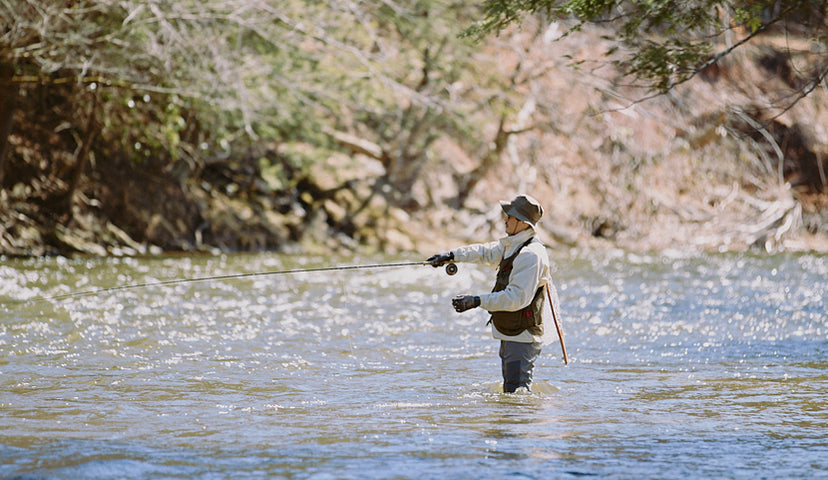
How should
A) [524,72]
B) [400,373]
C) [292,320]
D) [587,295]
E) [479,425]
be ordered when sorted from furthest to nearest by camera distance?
[524,72], [587,295], [292,320], [400,373], [479,425]

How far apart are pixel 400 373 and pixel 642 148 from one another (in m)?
20.5

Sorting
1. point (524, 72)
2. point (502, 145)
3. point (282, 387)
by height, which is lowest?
point (282, 387)

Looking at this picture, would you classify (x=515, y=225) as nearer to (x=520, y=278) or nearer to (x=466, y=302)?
(x=520, y=278)

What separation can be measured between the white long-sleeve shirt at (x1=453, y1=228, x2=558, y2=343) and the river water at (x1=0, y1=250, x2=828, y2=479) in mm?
534

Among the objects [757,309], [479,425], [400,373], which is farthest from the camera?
[757,309]

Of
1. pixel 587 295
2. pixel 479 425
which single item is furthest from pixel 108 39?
pixel 479 425

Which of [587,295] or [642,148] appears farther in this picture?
[642,148]

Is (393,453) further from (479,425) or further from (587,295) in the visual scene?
(587,295)

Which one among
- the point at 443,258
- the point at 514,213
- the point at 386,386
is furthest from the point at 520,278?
the point at 386,386

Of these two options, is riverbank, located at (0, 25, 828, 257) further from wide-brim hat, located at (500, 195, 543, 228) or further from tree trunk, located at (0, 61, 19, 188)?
wide-brim hat, located at (500, 195, 543, 228)

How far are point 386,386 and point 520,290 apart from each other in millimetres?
1554

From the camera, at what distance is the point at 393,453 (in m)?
5.12

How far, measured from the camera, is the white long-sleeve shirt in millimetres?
6293

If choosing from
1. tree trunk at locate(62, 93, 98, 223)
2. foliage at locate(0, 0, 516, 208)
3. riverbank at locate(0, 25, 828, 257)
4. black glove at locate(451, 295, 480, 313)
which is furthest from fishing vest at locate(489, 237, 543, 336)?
tree trunk at locate(62, 93, 98, 223)
